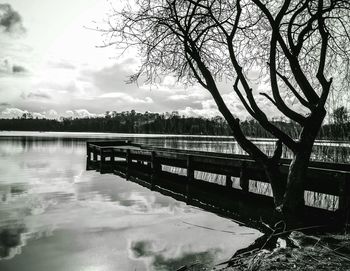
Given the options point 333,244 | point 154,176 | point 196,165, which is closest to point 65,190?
point 154,176

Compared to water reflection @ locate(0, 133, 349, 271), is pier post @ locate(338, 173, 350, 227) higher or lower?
higher

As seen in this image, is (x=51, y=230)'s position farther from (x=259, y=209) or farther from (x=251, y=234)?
(x=259, y=209)

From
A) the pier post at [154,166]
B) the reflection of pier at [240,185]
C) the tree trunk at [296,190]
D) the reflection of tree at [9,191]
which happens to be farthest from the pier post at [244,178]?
the reflection of tree at [9,191]

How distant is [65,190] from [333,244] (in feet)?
43.2

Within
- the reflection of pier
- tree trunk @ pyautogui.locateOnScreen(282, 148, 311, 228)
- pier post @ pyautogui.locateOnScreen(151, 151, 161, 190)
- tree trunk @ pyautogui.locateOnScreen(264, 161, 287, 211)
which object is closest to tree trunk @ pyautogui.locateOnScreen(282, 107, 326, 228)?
tree trunk @ pyautogui.locateOnScreen(282, 148, 311, 228)

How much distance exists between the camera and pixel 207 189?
1573 centimetres

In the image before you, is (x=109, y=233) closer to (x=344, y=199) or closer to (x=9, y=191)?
(x=344, y=199)

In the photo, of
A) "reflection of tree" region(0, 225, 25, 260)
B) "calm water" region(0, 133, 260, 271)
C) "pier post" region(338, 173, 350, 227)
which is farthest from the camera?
"pier post" region(338, 173, 350, 227)

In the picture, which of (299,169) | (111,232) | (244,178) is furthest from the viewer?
(244,178)

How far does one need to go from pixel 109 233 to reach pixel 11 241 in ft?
7.84

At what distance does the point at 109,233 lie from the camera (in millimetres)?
A: 8828

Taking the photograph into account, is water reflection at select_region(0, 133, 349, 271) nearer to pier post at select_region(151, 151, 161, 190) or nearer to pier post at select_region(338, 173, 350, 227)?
pier post at select_region(338, 173, 350, 227)

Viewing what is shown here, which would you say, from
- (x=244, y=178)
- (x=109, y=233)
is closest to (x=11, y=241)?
(x=109, y=233)

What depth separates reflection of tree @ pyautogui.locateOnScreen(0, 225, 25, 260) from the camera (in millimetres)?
7303
